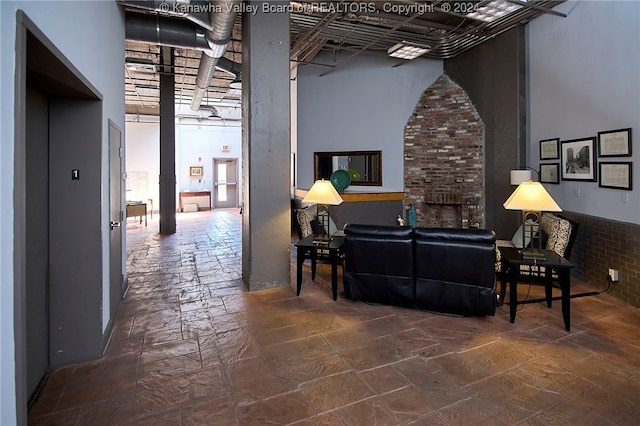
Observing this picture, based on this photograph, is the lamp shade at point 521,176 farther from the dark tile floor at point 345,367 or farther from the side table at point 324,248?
the side table at point 324,248

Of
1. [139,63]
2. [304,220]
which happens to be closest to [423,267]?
[304,220]

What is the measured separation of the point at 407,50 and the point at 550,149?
2.64 metres

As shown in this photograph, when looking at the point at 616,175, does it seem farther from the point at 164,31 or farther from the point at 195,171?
the point at 195,171

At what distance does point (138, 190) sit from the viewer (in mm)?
11578

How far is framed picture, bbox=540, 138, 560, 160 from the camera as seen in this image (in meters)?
4.92

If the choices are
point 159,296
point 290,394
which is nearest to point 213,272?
point 159,296

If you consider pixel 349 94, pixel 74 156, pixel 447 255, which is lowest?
pixel 447 255

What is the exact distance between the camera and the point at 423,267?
3.40m

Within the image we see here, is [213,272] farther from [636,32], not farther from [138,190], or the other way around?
[138,190]

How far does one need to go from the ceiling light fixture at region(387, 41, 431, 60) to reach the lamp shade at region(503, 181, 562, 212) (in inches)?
131

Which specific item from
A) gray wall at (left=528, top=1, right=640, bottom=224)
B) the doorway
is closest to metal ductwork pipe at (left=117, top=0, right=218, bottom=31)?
the doorway

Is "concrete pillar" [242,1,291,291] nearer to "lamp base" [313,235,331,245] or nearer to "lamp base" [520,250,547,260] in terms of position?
"lamp base" [313,235,331,245]

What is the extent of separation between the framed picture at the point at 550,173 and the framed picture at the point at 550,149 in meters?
0.11

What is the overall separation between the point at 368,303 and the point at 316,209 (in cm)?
218
